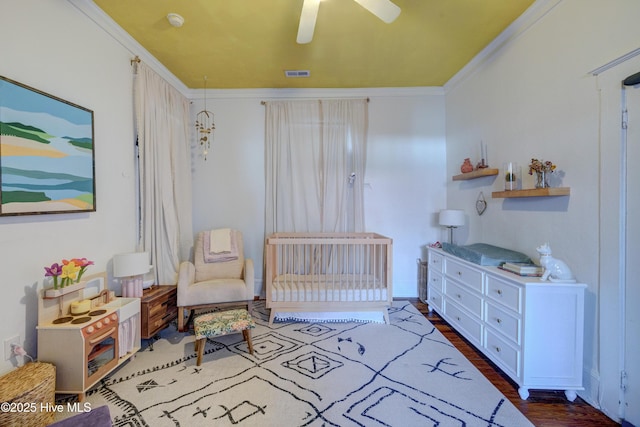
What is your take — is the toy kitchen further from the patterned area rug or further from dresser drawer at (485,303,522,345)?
dresser drawer at (485,303,522,345)

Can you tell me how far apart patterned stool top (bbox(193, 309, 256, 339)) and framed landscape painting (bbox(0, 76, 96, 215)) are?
1331mm

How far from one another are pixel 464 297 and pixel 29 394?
3181 millimetres

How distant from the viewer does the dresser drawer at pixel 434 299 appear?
10.1 ft

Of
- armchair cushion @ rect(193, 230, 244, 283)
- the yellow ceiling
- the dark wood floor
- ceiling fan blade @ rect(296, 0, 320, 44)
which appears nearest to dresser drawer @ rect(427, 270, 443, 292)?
the dark wood floor

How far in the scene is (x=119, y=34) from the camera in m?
2.45

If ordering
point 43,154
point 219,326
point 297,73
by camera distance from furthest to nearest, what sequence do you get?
1. point 297,73
2. point 219,326
3. point 43,154

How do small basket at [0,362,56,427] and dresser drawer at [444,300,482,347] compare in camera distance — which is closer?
small basket at [0,362,56,427]

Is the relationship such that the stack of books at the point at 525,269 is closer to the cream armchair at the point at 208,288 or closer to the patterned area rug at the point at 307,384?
the patterned area rug at the point at 307,384

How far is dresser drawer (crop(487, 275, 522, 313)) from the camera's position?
6.02 ft

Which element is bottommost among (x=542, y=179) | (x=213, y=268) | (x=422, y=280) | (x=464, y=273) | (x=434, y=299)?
(x=434, y=299)

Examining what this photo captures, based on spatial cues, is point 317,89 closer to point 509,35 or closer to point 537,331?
point 509,35

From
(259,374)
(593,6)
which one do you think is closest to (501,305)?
(259,374)

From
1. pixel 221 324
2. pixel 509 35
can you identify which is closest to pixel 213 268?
pixel 221 324

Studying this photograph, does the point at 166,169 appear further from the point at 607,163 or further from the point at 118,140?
the point at 607,163
